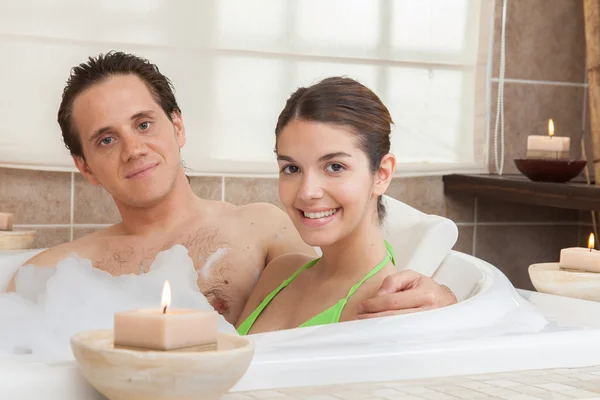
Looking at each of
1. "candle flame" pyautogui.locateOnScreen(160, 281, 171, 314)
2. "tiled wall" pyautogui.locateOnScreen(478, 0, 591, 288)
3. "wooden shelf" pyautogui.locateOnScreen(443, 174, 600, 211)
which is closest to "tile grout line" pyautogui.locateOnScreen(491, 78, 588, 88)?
"tiled wall" pyautogui.locateOnScreen(478, 0, 591, 288)

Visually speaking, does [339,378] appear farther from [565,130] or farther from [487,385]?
[565,130]

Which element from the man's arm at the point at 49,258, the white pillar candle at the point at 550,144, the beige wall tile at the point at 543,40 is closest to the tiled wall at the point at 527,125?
the beige wall tile at the point at 543,40

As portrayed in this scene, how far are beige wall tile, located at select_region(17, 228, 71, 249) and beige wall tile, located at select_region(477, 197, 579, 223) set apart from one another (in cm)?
148

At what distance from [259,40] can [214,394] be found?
2084mm

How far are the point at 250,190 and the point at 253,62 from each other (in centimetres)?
42

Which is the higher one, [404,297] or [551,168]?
[551,168]

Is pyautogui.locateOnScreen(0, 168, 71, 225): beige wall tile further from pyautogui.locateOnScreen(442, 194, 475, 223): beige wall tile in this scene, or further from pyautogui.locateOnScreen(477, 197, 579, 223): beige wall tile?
pyautogui.locateOnScreen(477, 197, 579, 223): beige wall tile

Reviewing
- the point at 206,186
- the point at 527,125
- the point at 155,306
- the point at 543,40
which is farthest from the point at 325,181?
the point at 543,40

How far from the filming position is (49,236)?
2.67 m

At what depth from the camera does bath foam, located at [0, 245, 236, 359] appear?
1.26 metres

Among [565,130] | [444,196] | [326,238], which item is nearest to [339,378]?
[326,238]

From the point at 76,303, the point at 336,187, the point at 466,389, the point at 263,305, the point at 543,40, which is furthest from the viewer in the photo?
the point at 543,40

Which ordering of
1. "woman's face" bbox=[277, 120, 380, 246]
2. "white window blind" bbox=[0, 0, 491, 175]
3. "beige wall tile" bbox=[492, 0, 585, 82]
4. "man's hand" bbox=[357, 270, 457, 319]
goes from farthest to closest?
"beige wall tile" bbox=[492, 0, 585, 82] < "white window blind" bbox=[0, 0, 491, 175] < "woman's face" bbox=[277, 120, 380, 246] < "man's hand" bbox=[357, 270, 457, 319]

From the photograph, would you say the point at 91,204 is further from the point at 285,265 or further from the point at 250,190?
the point at 285,265
